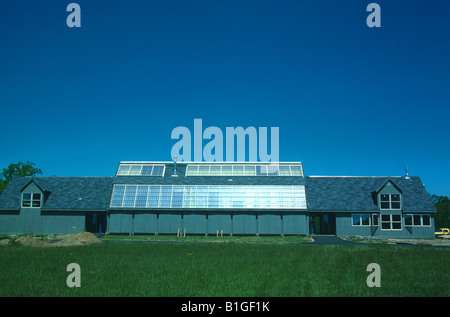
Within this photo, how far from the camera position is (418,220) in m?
45.2

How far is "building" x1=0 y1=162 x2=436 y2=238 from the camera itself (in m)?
45.0

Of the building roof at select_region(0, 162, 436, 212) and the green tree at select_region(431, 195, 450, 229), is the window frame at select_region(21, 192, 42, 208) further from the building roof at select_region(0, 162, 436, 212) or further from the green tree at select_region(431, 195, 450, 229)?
the green tree at select_region(431, 195, 450, 229)

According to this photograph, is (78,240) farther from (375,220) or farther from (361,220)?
(375,220)

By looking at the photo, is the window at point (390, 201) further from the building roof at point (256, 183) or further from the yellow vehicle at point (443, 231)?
the yellow vehicle at point (443, 231)

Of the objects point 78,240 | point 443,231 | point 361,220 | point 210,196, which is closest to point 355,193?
point 361,220

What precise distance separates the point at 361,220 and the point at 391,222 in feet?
11.0

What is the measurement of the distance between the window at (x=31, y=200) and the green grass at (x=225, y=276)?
2928cm

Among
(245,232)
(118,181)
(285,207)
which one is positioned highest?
(118,181)

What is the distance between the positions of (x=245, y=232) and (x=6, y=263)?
29.1m

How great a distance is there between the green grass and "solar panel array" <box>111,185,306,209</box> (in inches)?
937

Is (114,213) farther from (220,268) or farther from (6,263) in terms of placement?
(220,268)

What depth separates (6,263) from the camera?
18484 millimetres

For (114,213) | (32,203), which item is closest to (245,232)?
(114,213)
